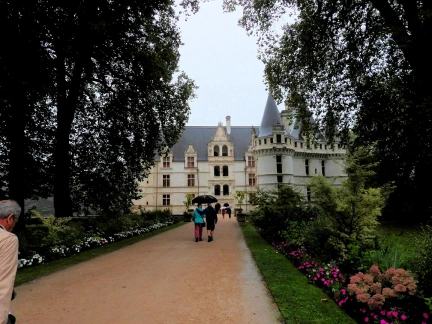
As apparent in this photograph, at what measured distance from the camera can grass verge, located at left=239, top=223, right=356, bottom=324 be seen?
181 inches

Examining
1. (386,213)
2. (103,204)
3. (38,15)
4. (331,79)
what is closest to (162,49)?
(38,15)

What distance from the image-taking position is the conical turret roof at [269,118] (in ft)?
160

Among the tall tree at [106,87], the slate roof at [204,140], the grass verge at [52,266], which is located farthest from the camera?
the slate roof at [204,140]

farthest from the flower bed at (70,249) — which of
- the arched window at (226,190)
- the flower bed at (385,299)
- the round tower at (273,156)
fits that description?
the arched window at (226,190)

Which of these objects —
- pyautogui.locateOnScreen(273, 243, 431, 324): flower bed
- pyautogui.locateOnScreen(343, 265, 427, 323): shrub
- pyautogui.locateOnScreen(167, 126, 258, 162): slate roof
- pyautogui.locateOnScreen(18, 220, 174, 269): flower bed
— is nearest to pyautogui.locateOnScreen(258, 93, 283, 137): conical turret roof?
pyautogui.locateOnScreen(167, 126, 258, 162): slate roof

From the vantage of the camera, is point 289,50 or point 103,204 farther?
point 103,204

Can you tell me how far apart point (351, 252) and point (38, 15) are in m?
12.2

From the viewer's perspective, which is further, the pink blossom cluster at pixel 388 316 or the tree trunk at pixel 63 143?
the tree trunk at pixel 63 143

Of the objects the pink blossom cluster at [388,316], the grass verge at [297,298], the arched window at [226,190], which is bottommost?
the grass verge at [297,298]

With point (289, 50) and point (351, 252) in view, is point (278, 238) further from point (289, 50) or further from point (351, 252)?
point (289, 50)

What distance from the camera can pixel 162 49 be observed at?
1623 cm

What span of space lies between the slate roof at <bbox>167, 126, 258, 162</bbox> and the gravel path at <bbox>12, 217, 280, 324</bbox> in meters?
47.2

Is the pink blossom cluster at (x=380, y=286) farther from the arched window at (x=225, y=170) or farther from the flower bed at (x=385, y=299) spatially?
the arched window at (x=225, y=170)

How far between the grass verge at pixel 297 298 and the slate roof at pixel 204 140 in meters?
48.7
